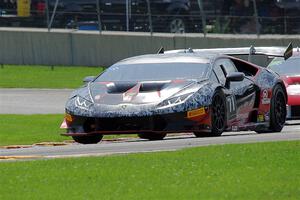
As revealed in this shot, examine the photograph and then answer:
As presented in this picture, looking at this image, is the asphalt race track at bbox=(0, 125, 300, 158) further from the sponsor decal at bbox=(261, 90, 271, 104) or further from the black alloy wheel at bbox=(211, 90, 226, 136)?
the sponsor decal at bbox=(261, 90, 271, 104)

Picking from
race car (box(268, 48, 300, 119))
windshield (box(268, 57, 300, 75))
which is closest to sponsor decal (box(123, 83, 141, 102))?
race car (box(268, 48, 300, 119))

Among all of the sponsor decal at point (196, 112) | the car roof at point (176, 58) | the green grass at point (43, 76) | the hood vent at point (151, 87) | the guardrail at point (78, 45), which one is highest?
the car roof at point (176, 58)

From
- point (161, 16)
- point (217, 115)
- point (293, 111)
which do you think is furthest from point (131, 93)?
point (161, 16)

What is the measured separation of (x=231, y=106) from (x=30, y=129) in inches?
192

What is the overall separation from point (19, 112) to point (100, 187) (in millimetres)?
15512

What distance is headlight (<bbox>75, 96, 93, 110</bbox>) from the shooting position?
15.8 m

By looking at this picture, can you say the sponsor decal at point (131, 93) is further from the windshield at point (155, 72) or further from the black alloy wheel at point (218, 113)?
the black alloy wheel at point (218, 113)

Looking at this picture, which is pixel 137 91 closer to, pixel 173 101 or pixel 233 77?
pixel 173 101

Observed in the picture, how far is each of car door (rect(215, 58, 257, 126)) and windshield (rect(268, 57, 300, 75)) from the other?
4315mm

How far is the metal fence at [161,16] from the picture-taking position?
38000 millimetres

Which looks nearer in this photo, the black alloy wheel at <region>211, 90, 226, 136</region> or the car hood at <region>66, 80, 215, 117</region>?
the car hood at <region>66, 80, 215, 117</region>

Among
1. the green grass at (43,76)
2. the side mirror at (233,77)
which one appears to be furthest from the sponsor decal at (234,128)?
the green grass at (43,76)

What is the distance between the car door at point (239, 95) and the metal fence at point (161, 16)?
2048 centimetres

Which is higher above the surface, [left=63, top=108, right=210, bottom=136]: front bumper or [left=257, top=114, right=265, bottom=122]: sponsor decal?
[left=63, top=108, right=210, bottom=136]: front bumper
